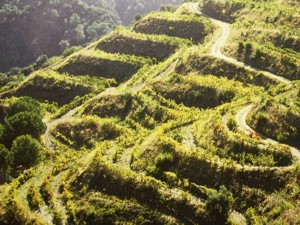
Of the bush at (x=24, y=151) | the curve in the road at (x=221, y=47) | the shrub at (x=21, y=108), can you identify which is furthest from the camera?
the shrub at (x=21, y=108)

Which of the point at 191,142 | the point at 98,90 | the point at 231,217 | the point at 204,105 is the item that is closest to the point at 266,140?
the point at 191,142

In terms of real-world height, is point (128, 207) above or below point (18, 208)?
above

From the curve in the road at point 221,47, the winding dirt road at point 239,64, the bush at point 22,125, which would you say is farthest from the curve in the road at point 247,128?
the bush at point 22,125

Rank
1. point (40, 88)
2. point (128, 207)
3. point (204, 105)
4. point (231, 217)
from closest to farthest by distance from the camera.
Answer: point (231, 217)
point (128, 207)
point (204, 105)
point (40, 88)

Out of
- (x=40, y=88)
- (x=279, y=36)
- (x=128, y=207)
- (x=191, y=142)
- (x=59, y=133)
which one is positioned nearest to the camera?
(x=128, y=207)

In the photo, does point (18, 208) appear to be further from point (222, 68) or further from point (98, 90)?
point (222, 68)

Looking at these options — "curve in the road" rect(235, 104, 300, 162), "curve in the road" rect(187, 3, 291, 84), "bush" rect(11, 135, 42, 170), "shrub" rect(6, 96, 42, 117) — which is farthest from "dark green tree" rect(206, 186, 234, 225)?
"shrub" rect(6, 96, 42, 117)

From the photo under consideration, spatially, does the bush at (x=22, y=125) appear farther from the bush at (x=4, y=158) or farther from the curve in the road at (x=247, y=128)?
the curve in the road at (x=247, y=128)

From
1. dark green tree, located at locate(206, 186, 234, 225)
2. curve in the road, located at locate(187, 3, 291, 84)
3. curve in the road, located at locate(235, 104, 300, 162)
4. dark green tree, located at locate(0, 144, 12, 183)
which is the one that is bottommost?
dark green tree, located at locate(0, 144, 12, 183)

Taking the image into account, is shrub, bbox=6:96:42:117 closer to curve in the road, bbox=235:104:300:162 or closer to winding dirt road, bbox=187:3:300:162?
winding dirt road, bbox=187:3:300:162
